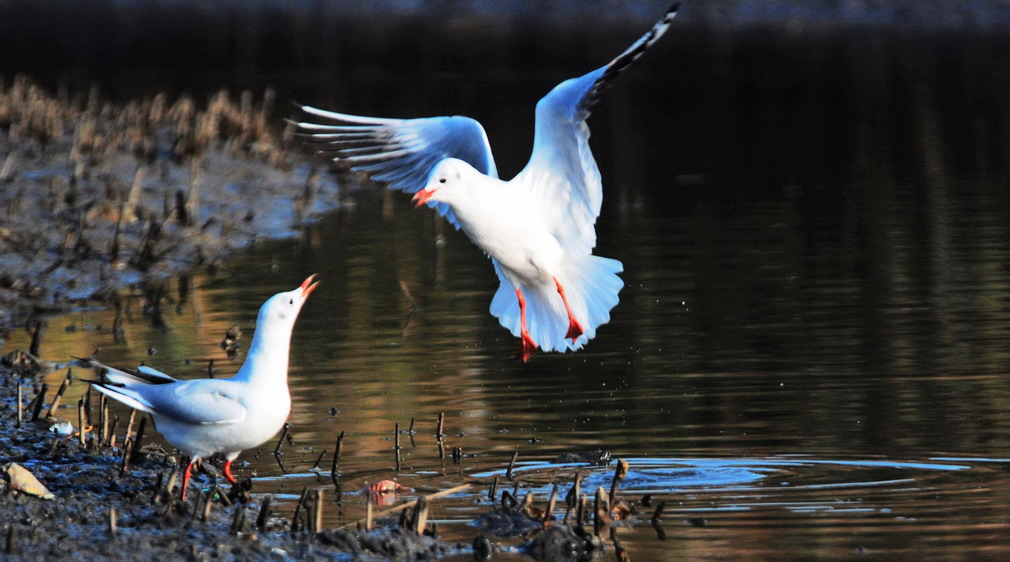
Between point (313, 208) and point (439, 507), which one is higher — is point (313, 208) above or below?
above

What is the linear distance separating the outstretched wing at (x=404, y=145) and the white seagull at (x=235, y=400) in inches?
117

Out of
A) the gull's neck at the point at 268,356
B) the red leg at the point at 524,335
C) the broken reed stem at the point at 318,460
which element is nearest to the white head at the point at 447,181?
the red leg at the point at 524,335

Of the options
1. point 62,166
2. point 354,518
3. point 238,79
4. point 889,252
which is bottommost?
point 354,518

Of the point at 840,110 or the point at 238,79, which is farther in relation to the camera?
the point at 238,79

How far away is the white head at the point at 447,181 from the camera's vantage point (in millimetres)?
8305

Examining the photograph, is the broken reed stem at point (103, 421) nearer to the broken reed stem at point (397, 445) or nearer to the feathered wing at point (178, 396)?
the feathered wing at point (178, 396)

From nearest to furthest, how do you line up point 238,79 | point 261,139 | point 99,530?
point 99,530 → point 261,139 → point 238,79

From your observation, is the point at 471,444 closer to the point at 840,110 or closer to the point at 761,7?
the point at 840,110

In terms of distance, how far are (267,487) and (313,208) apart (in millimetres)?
10964

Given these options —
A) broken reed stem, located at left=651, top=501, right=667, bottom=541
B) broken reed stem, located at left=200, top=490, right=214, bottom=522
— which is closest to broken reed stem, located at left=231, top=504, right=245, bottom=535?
broken reed stem, located at left=200, top=490, right=214, bottom=522

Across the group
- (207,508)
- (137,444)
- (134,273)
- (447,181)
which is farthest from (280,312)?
(134,273)

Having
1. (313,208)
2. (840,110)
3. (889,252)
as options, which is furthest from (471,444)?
(840,110)

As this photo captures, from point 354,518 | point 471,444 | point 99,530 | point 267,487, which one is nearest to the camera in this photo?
point 99,530

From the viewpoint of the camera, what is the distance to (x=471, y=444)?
321 inches
